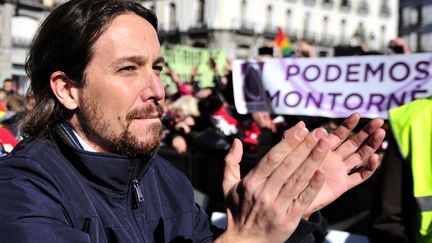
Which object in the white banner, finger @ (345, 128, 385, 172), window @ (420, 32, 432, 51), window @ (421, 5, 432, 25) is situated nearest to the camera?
finger @ (345, 128, 385, 172)

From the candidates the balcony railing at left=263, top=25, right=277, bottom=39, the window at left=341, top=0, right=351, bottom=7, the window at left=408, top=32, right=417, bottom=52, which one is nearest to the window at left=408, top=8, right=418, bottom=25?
the window at left=408, top=32, right=417, bottom=52

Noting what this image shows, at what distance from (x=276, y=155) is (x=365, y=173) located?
0.47 m

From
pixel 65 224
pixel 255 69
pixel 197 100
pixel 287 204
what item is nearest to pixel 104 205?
pixel 65 224

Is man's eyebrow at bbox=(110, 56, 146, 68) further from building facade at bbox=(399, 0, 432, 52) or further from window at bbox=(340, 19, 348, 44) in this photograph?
building facade at bbox=(399, 0, 432, 52)

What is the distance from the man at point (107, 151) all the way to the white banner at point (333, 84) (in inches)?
107

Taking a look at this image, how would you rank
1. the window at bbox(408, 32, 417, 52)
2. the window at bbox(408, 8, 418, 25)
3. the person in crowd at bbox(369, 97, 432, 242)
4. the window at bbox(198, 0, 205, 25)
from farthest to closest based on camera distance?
the window at bbox(408, 8, 418, 25)
the window at bbox(408, 32, 417, 52)
the window at bbox(198, 0, 205, 25)
the person in crowd at bbox(369, 97, 432, 242)

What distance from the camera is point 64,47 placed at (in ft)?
5.09

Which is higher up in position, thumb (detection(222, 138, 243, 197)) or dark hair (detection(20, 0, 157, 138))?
dark hair (detection(20, 0, 157, 138))

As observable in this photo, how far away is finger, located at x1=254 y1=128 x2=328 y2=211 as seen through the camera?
1084 millimetres

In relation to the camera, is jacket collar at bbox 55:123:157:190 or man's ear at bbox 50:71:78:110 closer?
jacket collar at bbox 55:123:157:190

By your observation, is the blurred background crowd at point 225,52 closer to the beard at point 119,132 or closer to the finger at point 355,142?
the beard at point 119,132

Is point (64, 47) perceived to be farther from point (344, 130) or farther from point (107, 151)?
point (344, 130)

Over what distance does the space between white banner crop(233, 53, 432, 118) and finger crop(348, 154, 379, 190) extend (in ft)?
8.97

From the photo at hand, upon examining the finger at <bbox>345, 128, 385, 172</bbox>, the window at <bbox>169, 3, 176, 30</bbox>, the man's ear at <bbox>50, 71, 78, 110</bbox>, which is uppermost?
the window at <bbox>169, 3, 176, 30</bbox>
